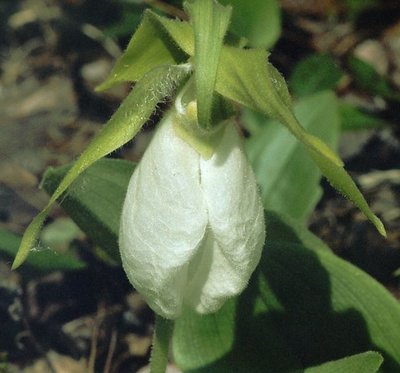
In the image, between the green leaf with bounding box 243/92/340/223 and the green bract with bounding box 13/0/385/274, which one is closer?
the green bract with bounding box 13/0/385/274

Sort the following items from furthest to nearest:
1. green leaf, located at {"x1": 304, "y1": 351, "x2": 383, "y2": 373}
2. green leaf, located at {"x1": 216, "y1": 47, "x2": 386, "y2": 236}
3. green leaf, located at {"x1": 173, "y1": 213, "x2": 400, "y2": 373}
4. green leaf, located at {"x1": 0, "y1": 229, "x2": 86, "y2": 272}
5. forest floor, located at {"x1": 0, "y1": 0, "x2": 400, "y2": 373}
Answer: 1. forest floor, located at {"x1": 0, "y1": 0, "x2": 400, "y2": 373}
2. green leaf, located at {"x1": 0, "y1": 229, "x2": 86, "y2": 272}
3. green leaf, located at {"x1": 173, "y1": 213, "x2": 400, "y2": 373}
4. green leaf, located at {"x1": 304, "y1": 351, "x2": 383, "y2": 373}
5. green leaf, located at {"x1": 216, "y1": 47, "x2": 386, "y2": 236}

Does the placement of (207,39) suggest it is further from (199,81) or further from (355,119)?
(355,119)

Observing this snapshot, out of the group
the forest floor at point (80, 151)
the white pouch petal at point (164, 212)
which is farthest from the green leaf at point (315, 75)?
the white pouch petal at point (164, 212)

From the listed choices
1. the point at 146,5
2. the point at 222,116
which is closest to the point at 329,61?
the point at 146,5

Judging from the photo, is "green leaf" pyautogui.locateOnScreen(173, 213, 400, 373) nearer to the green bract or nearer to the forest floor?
the green bract

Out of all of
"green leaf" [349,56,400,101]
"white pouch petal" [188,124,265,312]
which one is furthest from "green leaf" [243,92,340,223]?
"white pouch petal" [188,124,265,312]

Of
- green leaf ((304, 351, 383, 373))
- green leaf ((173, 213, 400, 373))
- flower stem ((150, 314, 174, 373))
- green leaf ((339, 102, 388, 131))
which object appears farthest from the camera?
green leaf ((339, 102, 388, 131))

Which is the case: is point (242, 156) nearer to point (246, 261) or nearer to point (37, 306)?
point (246, 261)
